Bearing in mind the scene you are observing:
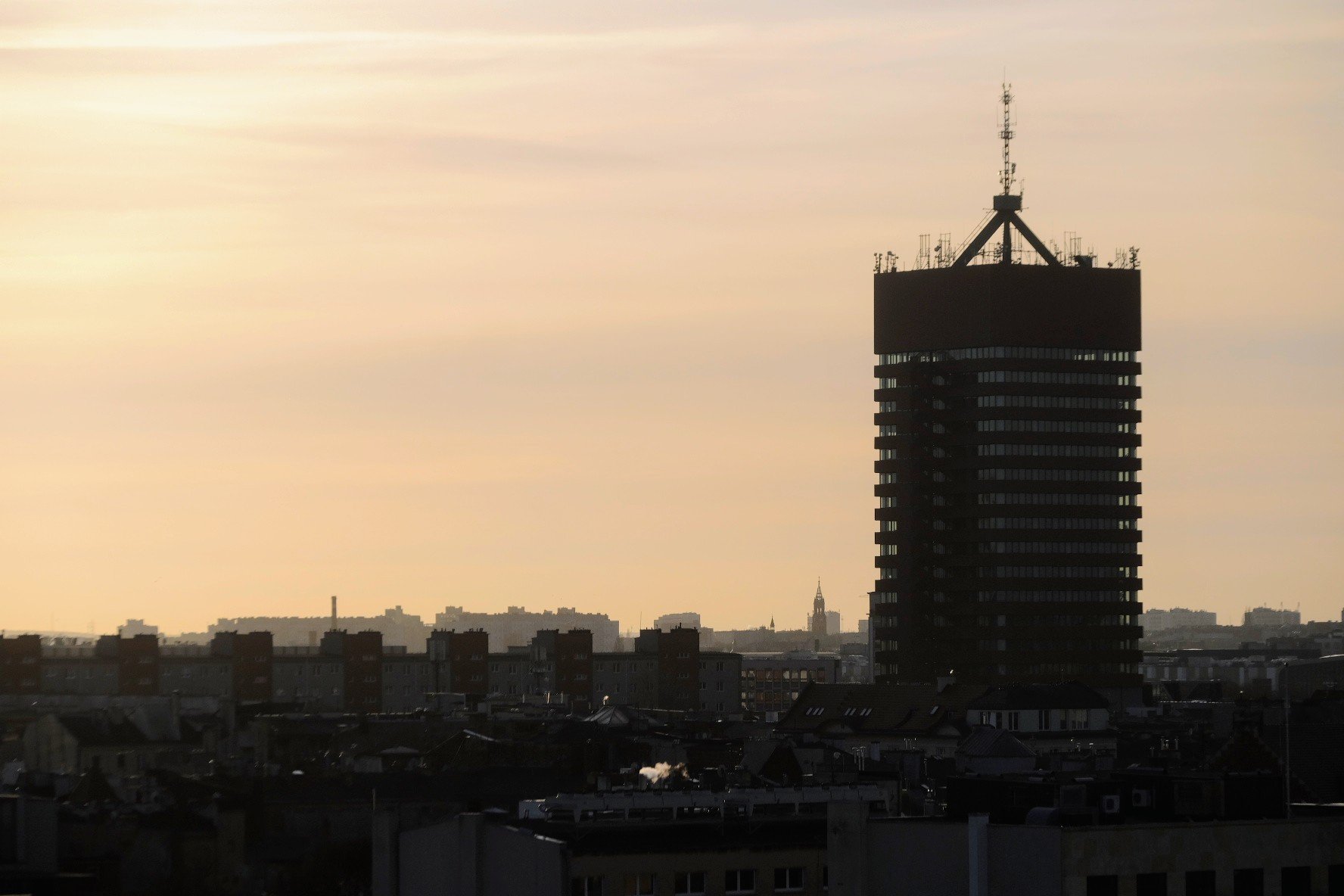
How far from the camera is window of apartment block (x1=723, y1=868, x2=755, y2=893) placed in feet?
269

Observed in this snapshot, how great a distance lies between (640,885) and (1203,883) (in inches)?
757

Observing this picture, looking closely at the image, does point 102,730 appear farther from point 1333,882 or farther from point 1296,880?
point 1333,882

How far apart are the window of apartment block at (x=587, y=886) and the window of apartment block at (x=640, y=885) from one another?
39.7 inches

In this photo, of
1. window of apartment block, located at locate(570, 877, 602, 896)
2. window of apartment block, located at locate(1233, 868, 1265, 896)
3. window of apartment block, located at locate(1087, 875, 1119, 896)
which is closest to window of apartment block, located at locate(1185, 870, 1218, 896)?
window of apartment block, located at locate(1233, 868, 1265, 896)

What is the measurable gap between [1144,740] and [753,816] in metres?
107

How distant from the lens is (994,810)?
76188 millimetres

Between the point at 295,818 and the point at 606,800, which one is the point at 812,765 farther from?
the point at 606,800

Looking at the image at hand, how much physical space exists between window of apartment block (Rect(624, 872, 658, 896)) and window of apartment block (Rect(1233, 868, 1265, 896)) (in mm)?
19330

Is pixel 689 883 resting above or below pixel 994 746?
above

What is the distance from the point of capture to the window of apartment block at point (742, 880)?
82125 millimetres

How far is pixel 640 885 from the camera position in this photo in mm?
80812

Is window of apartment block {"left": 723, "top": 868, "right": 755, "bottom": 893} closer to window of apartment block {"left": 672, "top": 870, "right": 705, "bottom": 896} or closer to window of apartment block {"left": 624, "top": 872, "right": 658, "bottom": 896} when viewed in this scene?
window of apartment block {"left": 672, "top": 870, "right": 705, "bottom": 896}

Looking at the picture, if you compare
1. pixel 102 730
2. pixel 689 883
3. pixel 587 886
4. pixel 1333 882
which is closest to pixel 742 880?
pixel 689 883

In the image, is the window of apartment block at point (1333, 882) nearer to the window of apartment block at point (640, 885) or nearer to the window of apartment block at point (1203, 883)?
the window of apartment block at point (1203, 883)
